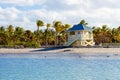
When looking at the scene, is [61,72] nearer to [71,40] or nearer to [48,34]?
[71,40]

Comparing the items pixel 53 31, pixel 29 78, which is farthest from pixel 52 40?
pixel 29 78

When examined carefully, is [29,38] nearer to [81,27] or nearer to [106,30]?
[106,30]

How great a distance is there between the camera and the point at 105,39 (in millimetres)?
105000

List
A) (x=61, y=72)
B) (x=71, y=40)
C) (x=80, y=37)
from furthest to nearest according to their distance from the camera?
(x=71, y=40), (x=80, y=37), (x=61, y=72)

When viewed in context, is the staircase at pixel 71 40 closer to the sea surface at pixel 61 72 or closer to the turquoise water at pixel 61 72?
the sea surface at pixel 61 72

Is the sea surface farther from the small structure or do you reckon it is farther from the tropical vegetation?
the tropical vegetation

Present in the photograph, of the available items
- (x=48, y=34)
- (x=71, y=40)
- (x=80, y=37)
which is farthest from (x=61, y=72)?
(x=48, y=34)

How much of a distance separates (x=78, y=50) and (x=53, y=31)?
147 ft

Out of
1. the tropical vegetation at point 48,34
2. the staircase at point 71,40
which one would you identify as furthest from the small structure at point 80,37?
the tropical vegetation at point 48,34

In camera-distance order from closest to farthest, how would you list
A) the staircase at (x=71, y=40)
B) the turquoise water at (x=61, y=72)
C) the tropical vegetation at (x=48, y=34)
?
the turquoise water at (x=61, y=72)
the staircase at (x=71, y=40)
the tropical vegetation at (x=48, y=34)

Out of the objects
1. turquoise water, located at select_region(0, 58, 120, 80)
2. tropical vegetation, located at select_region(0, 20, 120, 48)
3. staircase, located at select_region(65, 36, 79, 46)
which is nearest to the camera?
turquoise water, located at select_region(0, 58, 120, 80)

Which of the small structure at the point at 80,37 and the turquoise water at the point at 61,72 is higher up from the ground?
the small structure at the point at 80,37

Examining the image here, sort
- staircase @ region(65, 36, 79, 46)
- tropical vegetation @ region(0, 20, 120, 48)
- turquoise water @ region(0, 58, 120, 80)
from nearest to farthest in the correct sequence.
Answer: turquoise water @ region(0, 58, 120, 80)
staircase @ region(65, 36, 79, 46)
tropical vegetation @ region(0, 20, 120, 48)

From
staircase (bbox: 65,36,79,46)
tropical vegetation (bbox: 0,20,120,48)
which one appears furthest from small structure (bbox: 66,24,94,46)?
tropical vegetation (bbox: 0,20,120,48)
